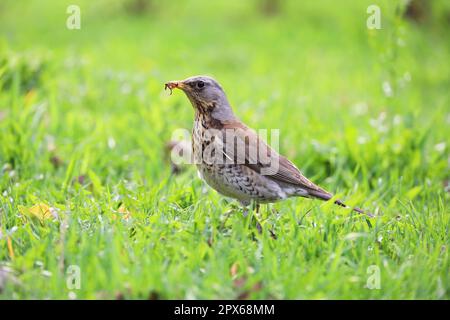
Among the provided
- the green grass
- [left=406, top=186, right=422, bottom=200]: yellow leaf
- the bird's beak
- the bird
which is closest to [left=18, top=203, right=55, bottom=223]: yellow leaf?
the green grass

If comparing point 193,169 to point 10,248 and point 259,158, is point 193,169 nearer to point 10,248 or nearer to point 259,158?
point 259,158

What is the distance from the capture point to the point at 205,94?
4312mm

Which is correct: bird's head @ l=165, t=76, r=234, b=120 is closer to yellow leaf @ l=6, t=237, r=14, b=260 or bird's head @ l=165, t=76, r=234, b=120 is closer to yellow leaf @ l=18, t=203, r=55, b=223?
yellow leaf @ l=18, t=203, r=55, b=223

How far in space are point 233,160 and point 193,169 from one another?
124 cm

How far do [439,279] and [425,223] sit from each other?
2.52 ft

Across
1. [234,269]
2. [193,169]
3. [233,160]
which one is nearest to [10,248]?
[234,269]

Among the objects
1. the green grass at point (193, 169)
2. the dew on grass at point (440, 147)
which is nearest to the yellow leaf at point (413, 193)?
the green grass at point (193, 169)

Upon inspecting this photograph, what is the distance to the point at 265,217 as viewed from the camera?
4.18 m

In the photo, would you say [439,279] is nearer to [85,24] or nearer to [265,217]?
[265,217]

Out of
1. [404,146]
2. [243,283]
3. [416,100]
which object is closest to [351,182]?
[404,146]

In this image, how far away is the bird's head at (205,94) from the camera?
14.1ft

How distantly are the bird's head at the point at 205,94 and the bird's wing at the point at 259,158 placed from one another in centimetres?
12

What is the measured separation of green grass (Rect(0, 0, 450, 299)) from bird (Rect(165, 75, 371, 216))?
0.14m

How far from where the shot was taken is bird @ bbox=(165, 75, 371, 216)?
402 centimetres
